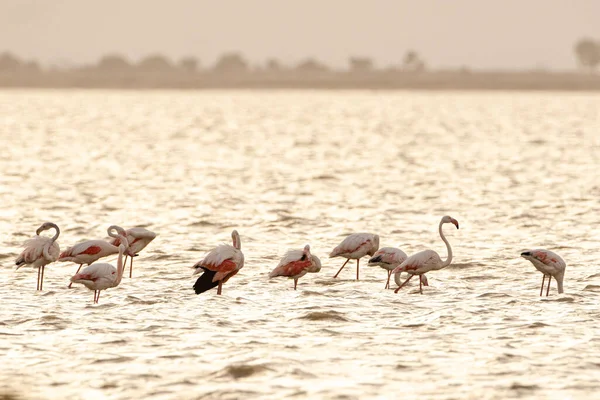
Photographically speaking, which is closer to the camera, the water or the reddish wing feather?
the water

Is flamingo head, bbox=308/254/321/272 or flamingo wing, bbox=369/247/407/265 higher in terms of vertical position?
flamingo wing, bbox=369/247/407/265

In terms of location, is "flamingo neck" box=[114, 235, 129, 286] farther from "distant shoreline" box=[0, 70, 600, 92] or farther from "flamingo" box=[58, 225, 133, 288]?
"distant shoreline" box=[0, 70, 600, 92]

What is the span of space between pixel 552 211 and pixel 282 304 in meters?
11.0

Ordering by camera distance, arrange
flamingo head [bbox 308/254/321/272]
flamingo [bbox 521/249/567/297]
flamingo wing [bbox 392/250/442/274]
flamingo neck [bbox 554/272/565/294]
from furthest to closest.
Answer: flamingo head [bbox 308/254/321/272] < flamingo wing [bbox 392/250/442/274] < flamingo neck [bbox 554/272/565/294] < flamingo [bbox 521/249/567/297]

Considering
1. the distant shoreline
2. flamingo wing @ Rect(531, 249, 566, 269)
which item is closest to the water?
flamingo wing @ Rect(531, 249, 566, 269)

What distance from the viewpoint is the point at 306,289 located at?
1523 centimetres

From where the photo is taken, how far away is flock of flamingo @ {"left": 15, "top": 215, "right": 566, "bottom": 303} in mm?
14055

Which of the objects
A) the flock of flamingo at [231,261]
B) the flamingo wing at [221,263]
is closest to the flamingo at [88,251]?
the flock of flamingo at [231,261]

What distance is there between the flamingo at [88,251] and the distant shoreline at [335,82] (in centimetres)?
14011

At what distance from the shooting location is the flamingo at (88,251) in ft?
49.3

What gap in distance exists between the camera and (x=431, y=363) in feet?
36.3

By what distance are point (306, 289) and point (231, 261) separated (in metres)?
1.28

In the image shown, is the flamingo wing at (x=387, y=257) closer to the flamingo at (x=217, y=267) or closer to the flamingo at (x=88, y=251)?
the flamingo at (x=217, y=267)

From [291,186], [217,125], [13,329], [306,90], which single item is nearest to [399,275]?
[13,329]
